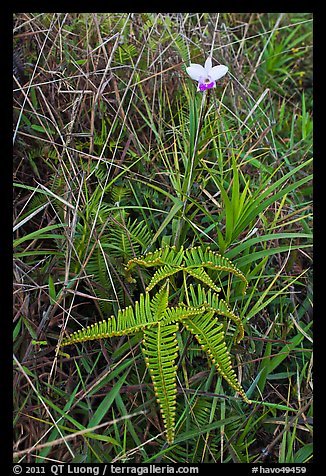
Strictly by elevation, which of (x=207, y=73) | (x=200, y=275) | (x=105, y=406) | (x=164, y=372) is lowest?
(x=105, y=406)

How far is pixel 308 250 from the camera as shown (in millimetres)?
2053

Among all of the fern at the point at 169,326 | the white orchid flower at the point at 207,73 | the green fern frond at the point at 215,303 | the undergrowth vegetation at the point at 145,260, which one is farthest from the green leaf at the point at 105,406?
the white orchid flower at the point at 207,73

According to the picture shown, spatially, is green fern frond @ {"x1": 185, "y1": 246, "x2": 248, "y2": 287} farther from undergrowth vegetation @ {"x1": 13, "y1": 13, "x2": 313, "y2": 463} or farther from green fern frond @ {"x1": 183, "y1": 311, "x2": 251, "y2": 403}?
green fern frond @ {"x1": 183, "y1": 311, "x2": 251, "y2": 403}

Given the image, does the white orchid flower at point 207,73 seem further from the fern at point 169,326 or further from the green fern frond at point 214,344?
the green fern frond at point 214,344

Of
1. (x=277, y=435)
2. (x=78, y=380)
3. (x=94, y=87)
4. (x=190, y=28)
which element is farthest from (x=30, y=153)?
(x=277, y=435)

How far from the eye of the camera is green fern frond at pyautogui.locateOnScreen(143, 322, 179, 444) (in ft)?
4.82

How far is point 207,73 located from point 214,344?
878 millimetres

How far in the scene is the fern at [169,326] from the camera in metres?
1.48

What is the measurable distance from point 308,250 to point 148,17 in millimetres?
1386

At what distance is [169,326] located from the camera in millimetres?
1554

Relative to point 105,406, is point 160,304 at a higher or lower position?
higher

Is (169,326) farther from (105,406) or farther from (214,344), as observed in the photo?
(105,406)

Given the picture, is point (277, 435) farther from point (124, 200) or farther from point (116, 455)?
point (124, 200)

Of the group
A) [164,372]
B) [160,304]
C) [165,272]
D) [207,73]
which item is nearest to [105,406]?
[164,372]
